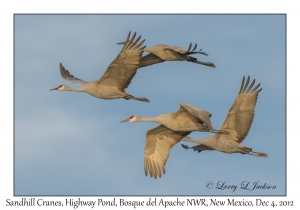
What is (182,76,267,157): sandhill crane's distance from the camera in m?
18.7

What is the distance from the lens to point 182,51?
1884 cm

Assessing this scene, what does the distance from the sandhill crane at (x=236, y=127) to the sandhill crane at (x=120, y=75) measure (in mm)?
2075

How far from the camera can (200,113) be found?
55.7 feet

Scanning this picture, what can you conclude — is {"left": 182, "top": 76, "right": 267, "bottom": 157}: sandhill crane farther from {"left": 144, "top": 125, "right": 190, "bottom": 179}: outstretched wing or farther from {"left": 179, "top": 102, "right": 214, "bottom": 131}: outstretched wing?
{"left": 179, "top": 102, "right": 214, "bottom": 131}: outstretched wing

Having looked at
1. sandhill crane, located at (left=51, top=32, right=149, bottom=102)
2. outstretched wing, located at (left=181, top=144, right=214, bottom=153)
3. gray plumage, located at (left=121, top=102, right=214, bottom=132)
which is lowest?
outstretched wing, located at (left=181, top=144, right=214, bottom=153)

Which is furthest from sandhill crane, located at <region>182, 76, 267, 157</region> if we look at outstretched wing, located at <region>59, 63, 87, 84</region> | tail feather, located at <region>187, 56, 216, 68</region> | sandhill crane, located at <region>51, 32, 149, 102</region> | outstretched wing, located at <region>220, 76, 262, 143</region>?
outstretched wing, located at <region>59, 63, 87, 84</region>

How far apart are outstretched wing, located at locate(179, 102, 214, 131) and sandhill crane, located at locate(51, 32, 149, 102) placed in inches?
67.3

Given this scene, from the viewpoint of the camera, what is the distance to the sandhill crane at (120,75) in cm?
1784

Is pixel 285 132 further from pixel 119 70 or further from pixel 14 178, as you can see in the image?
pixel 14 178

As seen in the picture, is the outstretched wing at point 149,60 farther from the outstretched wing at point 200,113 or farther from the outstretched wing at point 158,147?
the outstretched wing at point 200,113

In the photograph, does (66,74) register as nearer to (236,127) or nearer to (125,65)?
(125,65)

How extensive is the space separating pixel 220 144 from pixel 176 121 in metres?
1.58

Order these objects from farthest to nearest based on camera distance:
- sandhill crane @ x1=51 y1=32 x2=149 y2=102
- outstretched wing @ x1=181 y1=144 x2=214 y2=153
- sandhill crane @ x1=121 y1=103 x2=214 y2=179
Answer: outstretched wing @ x1=181 y1=144 x2=214 y2=153, sandhill crane @ x1=121 y1=103 x2=214 y2=179, sandhill crane @ x1=51 y1=32 x2=149 y2=102
